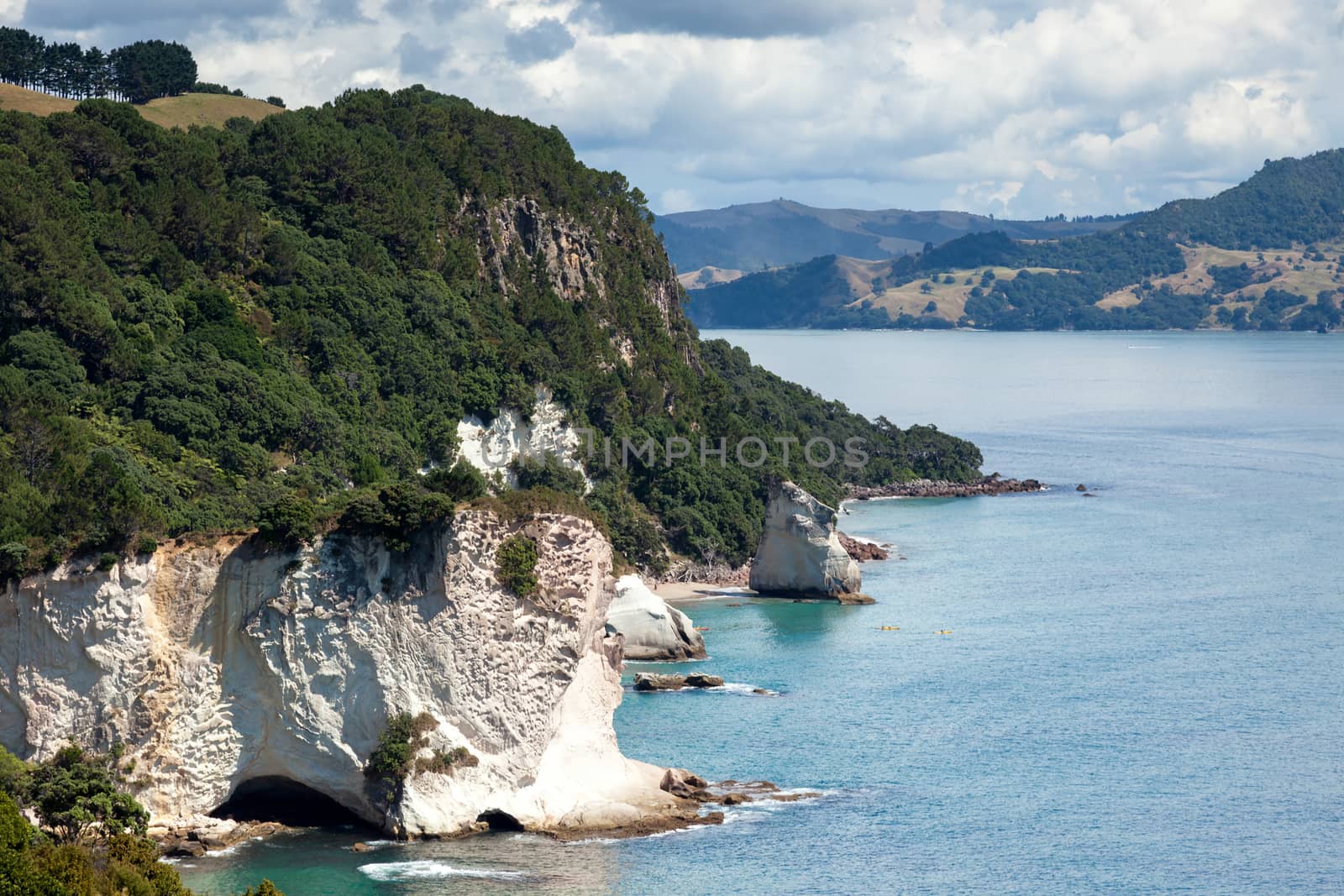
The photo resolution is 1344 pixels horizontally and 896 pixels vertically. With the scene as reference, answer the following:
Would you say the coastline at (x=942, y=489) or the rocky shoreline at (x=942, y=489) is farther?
the rocky shoreline at (x=942, y=489)

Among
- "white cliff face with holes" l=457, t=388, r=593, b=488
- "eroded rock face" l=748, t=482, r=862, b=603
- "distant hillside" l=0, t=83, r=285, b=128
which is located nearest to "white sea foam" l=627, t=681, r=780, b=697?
"eroded rock face" l=748, t=482, r=862, b=603

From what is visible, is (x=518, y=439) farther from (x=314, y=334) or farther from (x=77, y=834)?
(x=77, y=834)

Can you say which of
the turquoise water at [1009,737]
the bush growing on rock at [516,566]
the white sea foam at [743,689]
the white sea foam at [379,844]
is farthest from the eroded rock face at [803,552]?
the white sea foam at [379,844]

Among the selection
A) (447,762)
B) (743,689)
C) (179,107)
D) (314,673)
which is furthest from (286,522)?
(179,107)

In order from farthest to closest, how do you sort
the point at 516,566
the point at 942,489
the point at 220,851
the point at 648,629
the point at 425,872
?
1. the point at 942,489
2. the point at 648,629
3. the point at 516,566
4. the point at 220,851
5. the point at 425,872

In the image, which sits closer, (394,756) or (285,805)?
(394,756)

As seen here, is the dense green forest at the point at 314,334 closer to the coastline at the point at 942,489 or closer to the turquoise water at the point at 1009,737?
the coastline at the point at 942,489

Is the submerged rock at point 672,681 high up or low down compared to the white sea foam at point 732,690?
up

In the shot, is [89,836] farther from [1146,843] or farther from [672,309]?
[672,309]
